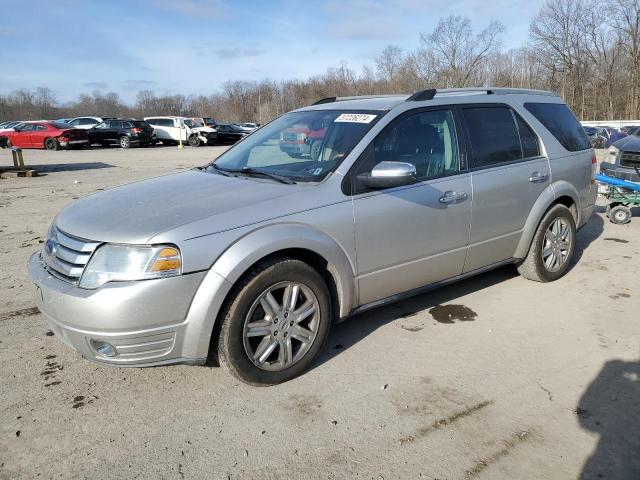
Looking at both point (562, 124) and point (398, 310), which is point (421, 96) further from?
point (562, 124)

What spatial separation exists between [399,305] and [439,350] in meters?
0.89

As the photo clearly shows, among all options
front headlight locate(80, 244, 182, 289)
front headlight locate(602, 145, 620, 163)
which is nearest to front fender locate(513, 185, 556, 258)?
front headlight locate(80, 244, 182, 289)

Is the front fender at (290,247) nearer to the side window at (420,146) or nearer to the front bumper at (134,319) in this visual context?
the front bumper at (134,319)

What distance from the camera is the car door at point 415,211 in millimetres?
3402

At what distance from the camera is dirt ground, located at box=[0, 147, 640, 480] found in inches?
97.1

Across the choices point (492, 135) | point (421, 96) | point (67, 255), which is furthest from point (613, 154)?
point (67, 255)

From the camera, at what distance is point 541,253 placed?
188 inches

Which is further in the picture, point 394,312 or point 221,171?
point 394,312

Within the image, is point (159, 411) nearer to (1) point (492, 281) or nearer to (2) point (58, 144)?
(1) point (492, 281)

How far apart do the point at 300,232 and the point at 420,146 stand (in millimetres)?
1351

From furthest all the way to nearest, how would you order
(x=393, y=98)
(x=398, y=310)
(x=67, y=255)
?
(x=398, y=310) < (x=393, y=98) < (x=67, y=255)

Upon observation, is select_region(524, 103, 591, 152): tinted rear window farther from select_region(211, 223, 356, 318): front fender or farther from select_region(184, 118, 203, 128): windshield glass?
select_region(184, 118, 203, 128): windshield glass

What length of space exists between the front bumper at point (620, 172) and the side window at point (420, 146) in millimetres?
5440

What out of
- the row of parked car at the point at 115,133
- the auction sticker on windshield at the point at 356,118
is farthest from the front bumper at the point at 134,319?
the row of parked car at the point at 115,133
